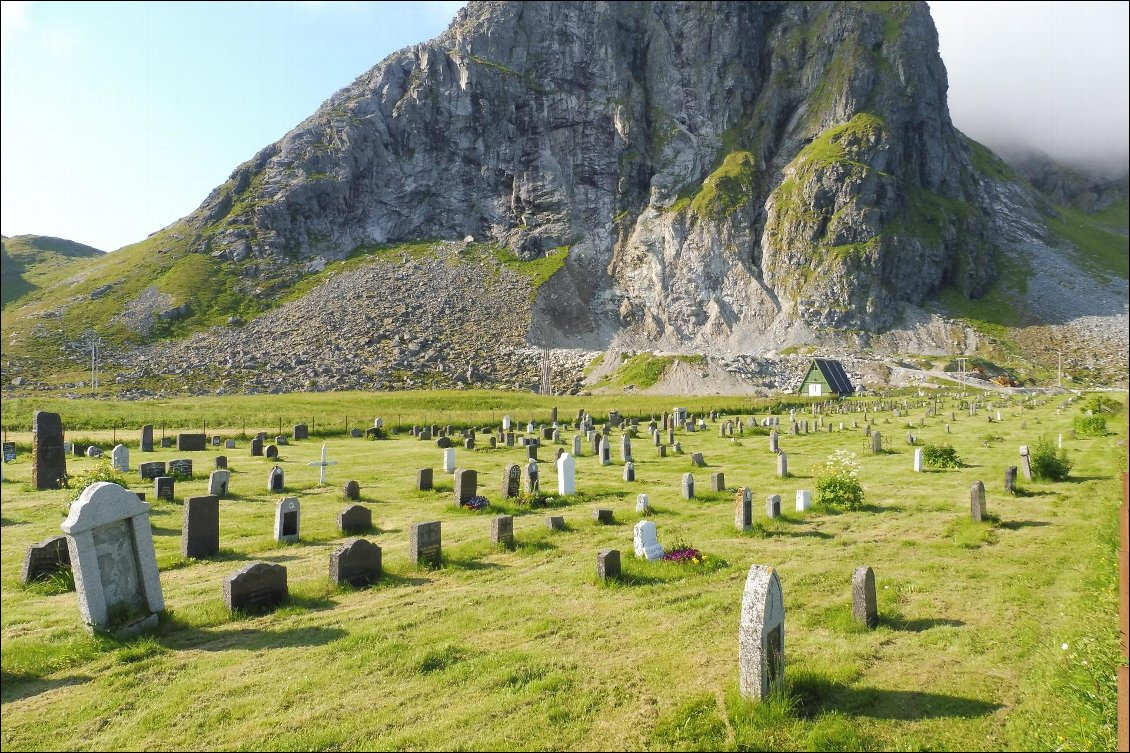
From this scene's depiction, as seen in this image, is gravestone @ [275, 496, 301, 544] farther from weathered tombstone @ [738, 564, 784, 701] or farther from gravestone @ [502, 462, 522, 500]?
weathered tombstone @ [738, 564, 784, 701]

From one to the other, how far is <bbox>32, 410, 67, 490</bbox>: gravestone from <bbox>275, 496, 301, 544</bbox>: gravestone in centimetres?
1120

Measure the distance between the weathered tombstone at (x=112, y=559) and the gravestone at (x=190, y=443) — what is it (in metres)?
24.4

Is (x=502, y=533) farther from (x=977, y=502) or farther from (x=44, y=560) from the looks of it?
(x=977, y=502)

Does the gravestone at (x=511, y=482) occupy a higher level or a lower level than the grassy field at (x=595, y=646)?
higher

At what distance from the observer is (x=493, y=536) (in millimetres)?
13195

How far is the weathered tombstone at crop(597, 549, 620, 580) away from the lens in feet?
35.0

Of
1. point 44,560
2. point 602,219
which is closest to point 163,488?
point 44,560

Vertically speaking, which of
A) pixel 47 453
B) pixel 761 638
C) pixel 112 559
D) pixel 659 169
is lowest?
pixel 761 638

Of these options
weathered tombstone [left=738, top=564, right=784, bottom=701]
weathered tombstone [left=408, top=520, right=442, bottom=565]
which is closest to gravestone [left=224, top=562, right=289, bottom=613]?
weathered tombstone [left=408, top=520, right=442, bottom=565]

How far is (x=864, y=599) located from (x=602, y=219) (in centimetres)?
12131

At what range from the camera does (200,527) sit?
41.2ft

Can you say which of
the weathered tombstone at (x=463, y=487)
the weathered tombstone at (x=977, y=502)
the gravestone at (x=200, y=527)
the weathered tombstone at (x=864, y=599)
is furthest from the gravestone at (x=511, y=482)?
the weathered tombstone at (x=977, y=502)

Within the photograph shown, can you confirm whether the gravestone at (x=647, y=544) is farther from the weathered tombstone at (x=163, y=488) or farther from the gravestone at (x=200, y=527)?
the weathered tombstone at (x=163, y=488)

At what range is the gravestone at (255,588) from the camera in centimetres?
946
